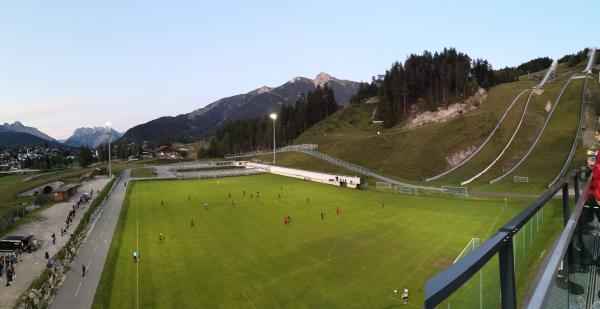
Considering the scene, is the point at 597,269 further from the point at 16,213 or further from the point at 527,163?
the point at 527,163

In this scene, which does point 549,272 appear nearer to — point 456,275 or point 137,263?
point 456,275

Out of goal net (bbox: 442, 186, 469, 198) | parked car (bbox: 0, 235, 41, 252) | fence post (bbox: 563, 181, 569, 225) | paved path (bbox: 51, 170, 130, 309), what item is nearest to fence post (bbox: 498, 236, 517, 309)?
fence post (bbox: 563, 181, 569, 225)

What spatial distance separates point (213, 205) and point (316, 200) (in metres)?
15.9

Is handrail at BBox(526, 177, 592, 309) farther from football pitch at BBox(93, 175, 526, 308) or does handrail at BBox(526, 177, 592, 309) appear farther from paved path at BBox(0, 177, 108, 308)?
paved path at BBox(0, 177, 108, 308)

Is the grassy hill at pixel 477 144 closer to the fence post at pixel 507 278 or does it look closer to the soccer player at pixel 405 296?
the soccer player at pixel 405 296

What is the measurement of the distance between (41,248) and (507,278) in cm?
4936

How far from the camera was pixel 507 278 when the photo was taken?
3107mm

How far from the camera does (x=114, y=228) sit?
4438 centimetres

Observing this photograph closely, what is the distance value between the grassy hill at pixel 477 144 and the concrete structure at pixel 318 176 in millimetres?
7271

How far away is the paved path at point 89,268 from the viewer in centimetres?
2577

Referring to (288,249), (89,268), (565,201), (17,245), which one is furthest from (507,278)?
(17,245)

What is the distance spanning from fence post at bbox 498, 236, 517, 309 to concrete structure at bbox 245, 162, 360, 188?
221 feet

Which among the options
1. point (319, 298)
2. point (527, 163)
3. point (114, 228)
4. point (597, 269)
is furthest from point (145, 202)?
point (527, 163)

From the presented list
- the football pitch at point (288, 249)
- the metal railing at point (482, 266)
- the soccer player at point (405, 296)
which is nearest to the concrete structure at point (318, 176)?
the football pitch at point (288, 249)
